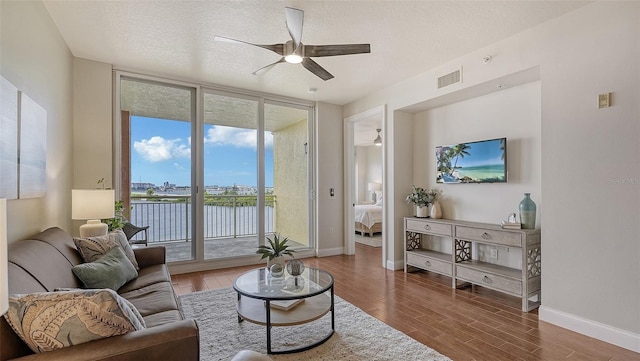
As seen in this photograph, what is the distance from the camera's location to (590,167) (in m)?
2.54

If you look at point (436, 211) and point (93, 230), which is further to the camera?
point (436, 211)

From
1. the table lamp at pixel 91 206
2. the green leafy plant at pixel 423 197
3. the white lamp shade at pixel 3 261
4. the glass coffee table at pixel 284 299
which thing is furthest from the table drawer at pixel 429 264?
the white lamp shade at pixel 3 261

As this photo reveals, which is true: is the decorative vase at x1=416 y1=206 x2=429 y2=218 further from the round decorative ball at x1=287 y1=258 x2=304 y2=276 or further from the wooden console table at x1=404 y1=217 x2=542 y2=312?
the round decorative ball at x1=287 y1=258 x2=304 y2=276

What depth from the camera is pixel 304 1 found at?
2494 mm

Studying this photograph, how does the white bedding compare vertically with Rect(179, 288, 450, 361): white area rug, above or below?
above

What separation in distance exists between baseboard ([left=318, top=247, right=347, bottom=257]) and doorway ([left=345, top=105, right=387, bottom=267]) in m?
0.09

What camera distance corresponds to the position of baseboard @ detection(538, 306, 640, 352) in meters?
2.30

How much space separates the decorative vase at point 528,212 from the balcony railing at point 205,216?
3.53 metres

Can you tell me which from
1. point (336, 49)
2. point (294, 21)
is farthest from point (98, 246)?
point (336, 49)

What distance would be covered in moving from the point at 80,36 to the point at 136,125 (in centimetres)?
131

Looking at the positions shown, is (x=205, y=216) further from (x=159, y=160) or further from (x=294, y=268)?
(x=294, y=268)

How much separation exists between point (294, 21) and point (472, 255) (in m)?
3.41

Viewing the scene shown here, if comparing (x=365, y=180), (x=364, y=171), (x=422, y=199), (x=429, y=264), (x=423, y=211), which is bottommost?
(x=429, y=264)

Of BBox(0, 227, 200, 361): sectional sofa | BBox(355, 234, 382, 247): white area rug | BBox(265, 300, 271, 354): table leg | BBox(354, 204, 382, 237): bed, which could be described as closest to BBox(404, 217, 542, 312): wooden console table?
BBox(355, 234, 382, 247): white area rug
